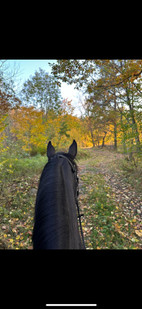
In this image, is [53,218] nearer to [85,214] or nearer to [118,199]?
[85,214]

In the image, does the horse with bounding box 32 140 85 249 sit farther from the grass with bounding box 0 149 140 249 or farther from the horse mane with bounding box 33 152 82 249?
the grass with bounding box 0 149 140 249

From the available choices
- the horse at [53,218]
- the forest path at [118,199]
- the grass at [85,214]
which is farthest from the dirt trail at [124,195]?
the horse at [53,218]

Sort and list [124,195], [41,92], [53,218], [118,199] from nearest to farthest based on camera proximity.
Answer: [53,218]
[118,199]
[124,195]
[41,92]

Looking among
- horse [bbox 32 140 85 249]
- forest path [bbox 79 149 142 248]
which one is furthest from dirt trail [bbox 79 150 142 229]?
horse [bbox 32 140 85 249]

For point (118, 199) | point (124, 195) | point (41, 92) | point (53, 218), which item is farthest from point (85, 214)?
point (41, 92)

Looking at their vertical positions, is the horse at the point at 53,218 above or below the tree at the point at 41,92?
below

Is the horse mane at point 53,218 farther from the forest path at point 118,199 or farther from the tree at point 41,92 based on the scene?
the tree at point 41,92

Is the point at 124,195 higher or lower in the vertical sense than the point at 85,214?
higher

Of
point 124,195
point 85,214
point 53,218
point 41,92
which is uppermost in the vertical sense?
point 41,92

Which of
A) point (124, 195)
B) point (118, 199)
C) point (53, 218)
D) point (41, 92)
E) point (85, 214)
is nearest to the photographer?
point (53, 218)

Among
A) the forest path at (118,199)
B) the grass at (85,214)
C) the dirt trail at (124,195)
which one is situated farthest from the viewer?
the dirt trail at (124,195)
